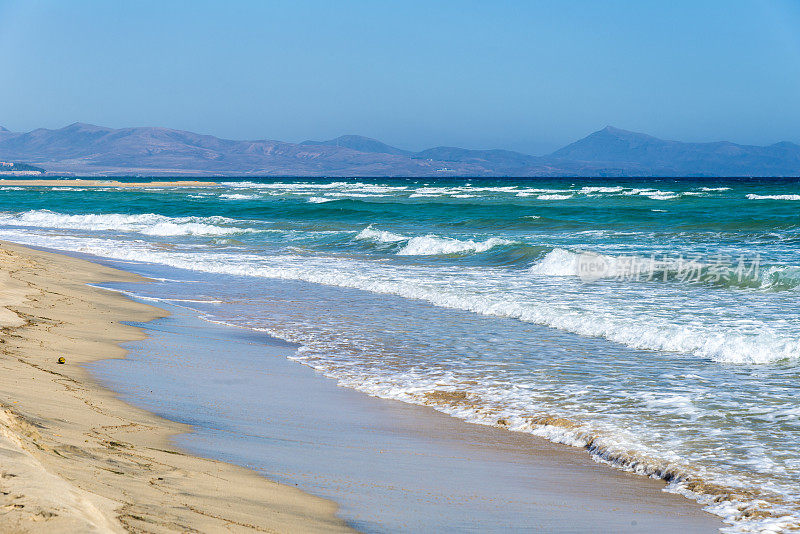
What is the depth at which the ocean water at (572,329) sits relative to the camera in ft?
16.7

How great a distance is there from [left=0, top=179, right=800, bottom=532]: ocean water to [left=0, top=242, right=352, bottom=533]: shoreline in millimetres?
2227

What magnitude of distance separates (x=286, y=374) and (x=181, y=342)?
1993 millimetres

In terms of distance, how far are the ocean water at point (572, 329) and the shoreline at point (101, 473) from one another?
2227mm

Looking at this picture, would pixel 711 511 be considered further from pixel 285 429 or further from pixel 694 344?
pixel 694 344

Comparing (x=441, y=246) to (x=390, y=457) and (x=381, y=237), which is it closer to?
(x=381, y=237)

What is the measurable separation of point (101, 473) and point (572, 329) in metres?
6.82

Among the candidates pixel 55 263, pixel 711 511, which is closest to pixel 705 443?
pixel 711 511

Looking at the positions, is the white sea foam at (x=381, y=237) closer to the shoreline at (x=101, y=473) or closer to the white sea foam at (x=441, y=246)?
the white sea foam at (x=441, y=246)

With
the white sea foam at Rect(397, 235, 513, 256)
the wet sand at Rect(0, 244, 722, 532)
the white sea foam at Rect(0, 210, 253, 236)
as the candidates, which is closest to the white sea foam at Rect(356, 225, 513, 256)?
the white sea foam at Rect(397, 235, 513, 256)

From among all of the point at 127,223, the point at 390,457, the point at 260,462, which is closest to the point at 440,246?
the point at 390,457

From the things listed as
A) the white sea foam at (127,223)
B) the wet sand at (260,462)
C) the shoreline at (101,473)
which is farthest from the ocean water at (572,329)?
the white sea foam at (127,223)

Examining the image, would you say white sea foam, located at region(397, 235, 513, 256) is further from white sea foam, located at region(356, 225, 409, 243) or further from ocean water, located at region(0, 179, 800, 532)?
white sea foam, located at region(356, 225, 409, 243)

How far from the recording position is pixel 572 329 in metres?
9.43

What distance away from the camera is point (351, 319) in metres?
10.4
